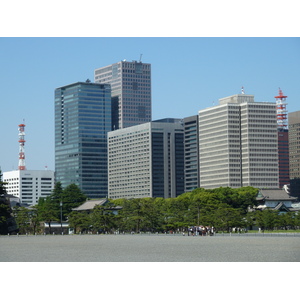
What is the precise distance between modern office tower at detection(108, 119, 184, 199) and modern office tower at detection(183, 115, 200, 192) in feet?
12.8

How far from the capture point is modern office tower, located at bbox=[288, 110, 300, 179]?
16000 centimetres

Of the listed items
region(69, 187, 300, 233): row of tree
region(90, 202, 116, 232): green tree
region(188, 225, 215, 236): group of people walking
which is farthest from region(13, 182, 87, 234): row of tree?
region(188, 225, 215, 236): group of people walking

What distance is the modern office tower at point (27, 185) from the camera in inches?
6033

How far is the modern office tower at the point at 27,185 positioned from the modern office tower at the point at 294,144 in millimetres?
55974

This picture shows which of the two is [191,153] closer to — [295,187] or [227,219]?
[295,187]

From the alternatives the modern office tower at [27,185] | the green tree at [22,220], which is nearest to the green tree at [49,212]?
the green tree at [22,220]

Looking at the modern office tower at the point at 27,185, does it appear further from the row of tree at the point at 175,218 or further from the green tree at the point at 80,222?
the row of tree at the point at 175,218

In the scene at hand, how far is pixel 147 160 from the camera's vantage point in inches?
6713

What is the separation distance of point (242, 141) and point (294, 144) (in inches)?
602

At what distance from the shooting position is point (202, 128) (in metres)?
A: 161

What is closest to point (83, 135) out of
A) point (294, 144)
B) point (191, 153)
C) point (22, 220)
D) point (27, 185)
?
point (191, 153)
